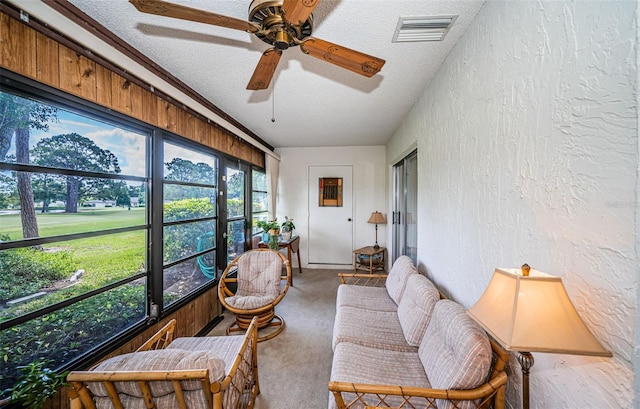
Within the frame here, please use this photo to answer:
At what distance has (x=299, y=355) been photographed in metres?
2.16

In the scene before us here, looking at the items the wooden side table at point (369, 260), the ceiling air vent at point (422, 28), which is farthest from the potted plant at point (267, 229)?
the ceiling air vent at point (422, 28)

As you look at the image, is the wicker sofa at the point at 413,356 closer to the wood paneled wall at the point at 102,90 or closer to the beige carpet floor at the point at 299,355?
the beige carpet floor at the point at 299,355

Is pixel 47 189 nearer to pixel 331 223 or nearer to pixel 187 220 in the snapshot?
pixel 187 220

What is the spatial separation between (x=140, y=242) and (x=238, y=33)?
173cm

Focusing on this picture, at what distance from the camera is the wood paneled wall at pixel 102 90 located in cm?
117

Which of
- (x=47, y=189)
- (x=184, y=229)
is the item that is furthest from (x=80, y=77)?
(x=184, y=229)

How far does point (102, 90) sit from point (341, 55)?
157 cm

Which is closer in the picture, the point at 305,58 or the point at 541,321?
the point at 541,321

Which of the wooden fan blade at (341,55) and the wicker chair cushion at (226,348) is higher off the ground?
the wooden fan blade at (341,55)

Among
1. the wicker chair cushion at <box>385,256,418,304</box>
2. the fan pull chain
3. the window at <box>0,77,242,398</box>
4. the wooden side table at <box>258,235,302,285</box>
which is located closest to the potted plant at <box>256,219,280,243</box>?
the wooden side table at <box>258,235,302,285</box>

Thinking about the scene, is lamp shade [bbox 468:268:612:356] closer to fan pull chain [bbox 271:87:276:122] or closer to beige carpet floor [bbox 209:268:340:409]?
beige carpet floor [bbox 209:268:340:409]

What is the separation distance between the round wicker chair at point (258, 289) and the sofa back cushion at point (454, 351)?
5.14 feet

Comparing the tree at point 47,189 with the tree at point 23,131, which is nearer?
the tree at point 23,131

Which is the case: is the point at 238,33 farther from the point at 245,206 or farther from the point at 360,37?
the point at 245,206
